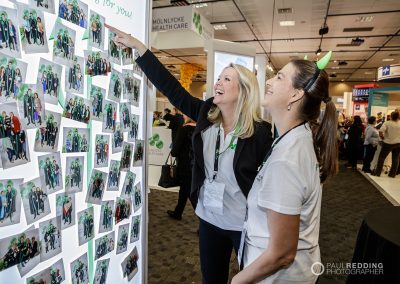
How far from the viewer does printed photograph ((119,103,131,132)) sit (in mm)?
1476

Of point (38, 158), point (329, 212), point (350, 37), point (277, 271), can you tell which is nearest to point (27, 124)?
point (38, 158)

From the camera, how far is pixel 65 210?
1223 mm

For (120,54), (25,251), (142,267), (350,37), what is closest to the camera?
(25,251)

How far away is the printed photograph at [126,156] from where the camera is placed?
1.52 meters

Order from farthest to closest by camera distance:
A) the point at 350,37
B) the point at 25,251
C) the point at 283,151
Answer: the point at 350,37 < the point at 25,251 < the point at 283,151

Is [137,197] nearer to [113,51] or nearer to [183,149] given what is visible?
[113,51]

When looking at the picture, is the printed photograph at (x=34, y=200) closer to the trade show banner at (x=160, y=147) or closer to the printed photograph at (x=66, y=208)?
the printed photograph at (x=66, y=208)

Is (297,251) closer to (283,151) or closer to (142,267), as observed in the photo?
(283,151)

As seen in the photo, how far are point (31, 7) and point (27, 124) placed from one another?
14.9 inches

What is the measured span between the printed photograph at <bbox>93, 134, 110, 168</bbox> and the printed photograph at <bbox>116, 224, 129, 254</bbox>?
0.37 metres

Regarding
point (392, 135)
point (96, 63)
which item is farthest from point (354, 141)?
point (96, 63)

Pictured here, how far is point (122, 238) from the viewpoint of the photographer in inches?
62.2

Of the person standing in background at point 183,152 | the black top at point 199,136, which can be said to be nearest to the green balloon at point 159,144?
the person standing in background at point 183,152

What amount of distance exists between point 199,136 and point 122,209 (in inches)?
20.8
